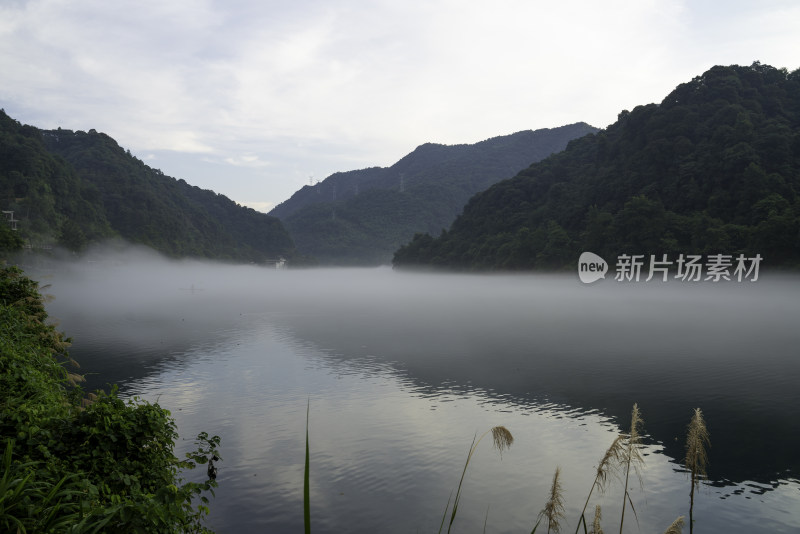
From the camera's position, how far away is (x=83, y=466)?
28.3 feet

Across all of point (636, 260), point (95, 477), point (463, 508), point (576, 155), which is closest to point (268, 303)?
point (636, 260)

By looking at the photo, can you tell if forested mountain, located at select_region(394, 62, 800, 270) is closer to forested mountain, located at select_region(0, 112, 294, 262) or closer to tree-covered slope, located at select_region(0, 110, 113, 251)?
forested mountain, located at select_region(0, 112, 294, 262)

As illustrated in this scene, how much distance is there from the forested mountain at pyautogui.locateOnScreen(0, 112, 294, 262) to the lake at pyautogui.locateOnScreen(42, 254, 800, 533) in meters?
60.6

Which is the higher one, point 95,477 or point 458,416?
point 95,477

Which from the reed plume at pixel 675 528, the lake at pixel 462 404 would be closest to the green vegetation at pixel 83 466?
the reed plume at pixel 675 528

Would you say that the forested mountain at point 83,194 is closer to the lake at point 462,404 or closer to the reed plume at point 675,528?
the lake at point 462,404

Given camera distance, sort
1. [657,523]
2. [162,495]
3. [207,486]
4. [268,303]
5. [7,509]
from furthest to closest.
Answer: [268,303] < [657,523] < [207,486] < [162,495] < [7,509]

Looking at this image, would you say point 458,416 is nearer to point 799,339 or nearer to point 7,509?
point 7,509

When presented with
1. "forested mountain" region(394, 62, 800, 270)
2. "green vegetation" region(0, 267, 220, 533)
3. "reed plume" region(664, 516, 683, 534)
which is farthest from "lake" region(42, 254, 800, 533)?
"forested mountain" region(394, 62, 800, 270)

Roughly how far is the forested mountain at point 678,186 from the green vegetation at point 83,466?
89.2 meters

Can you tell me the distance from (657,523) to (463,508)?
531 cm

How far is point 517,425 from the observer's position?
24344 millimetres

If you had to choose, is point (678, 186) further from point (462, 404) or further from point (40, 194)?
point (40, 194)

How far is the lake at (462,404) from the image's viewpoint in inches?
647
